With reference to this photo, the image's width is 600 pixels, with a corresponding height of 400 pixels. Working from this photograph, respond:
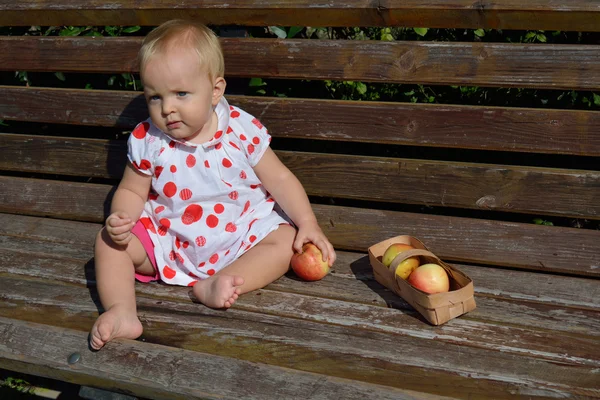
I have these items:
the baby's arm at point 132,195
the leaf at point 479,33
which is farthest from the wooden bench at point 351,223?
the leaf at point 479,33

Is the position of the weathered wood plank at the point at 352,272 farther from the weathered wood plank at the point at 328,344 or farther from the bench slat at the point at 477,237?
the weathered wood plank at the point at 328,344

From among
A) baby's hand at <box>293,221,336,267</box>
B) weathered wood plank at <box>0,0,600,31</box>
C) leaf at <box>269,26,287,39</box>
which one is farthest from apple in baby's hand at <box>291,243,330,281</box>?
leaf at <box>269,26,287,39</box>

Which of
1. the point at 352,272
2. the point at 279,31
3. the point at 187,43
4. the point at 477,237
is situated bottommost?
the point at 352,272

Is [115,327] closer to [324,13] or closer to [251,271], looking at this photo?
[251,271]

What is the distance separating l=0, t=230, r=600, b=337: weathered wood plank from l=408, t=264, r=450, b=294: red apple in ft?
0.31

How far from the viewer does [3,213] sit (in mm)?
3664

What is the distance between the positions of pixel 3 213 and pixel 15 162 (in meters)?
0.24

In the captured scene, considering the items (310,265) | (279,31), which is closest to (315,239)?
(310,265)

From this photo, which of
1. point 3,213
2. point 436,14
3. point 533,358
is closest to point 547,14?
point 436,14

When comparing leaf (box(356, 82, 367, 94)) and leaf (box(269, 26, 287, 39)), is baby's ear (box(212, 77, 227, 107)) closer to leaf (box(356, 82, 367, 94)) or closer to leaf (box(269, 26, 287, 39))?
leaf (box(269, 26, 287, 39))

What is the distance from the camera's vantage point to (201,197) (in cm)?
296

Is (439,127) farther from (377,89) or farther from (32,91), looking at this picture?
(32,91)

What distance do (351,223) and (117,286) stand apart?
3.14 feet

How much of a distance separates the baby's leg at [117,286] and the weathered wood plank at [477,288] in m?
0.16
